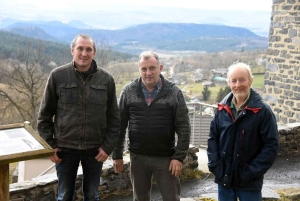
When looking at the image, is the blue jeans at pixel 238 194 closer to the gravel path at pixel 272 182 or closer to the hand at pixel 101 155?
the hand at pixel 101 155

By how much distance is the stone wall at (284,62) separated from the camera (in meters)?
9.04

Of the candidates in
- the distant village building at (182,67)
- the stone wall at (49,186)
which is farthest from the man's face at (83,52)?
the distant village building at (182,67)

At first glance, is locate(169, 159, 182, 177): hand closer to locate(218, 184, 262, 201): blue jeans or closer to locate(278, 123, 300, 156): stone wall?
locate(218, 184, 262, 201): blue jeans

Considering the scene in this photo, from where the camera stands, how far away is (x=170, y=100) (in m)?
3.25

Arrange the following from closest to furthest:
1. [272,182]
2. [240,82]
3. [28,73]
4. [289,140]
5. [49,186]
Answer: [240,82]
[49,186]
[272,182]
[289,140]
[28,73]

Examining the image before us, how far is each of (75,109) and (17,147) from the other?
23.2 inches

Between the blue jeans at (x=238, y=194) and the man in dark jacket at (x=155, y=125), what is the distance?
39 cm

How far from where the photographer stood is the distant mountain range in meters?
55.8

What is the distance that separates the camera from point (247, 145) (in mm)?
2943

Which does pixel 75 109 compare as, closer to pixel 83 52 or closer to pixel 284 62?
pixel 83 52

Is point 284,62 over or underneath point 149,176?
over

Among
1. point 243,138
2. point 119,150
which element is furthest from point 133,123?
point 243,138

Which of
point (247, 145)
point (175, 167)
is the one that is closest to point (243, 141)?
point (247, 145)

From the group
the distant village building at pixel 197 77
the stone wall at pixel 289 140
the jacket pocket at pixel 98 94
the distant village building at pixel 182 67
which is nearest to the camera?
the jacket pocket at pixel 98 94
